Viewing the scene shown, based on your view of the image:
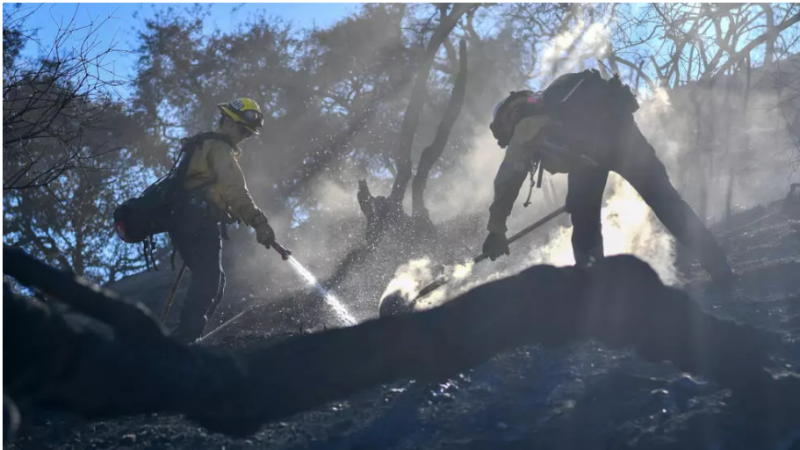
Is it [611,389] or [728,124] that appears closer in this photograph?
[611,389]

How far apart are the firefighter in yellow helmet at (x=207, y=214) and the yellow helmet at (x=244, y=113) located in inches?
8.4

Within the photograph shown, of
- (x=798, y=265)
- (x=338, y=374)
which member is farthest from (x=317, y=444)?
(x=798, y=265)

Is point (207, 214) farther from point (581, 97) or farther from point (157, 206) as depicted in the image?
point (581, 97)

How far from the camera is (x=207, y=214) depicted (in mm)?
5156

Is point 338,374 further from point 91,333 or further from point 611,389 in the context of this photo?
point 611,389

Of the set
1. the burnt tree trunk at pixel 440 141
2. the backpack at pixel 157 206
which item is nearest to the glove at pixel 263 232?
the backpack at pixel 157 206

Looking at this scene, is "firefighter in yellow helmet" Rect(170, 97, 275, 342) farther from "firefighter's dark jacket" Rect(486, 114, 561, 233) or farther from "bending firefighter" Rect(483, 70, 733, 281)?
"bending firefighter" Rect(483, 70, 733, 281)

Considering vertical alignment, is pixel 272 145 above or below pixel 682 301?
above

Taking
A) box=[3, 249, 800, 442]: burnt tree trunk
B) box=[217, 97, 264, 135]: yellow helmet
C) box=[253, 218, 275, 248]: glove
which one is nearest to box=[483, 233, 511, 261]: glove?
box=[253, 218, 275, 248]: glove

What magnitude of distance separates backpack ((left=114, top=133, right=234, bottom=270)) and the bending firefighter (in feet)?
6.60

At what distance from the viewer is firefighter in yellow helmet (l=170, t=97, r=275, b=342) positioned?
5.14 meters

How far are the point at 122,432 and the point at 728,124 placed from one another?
12.8 meters

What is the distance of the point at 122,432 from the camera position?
3.68 m

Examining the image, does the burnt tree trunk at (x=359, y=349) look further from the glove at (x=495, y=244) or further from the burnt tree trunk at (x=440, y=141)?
the burnt tree trunk at (x=440, y=141)
